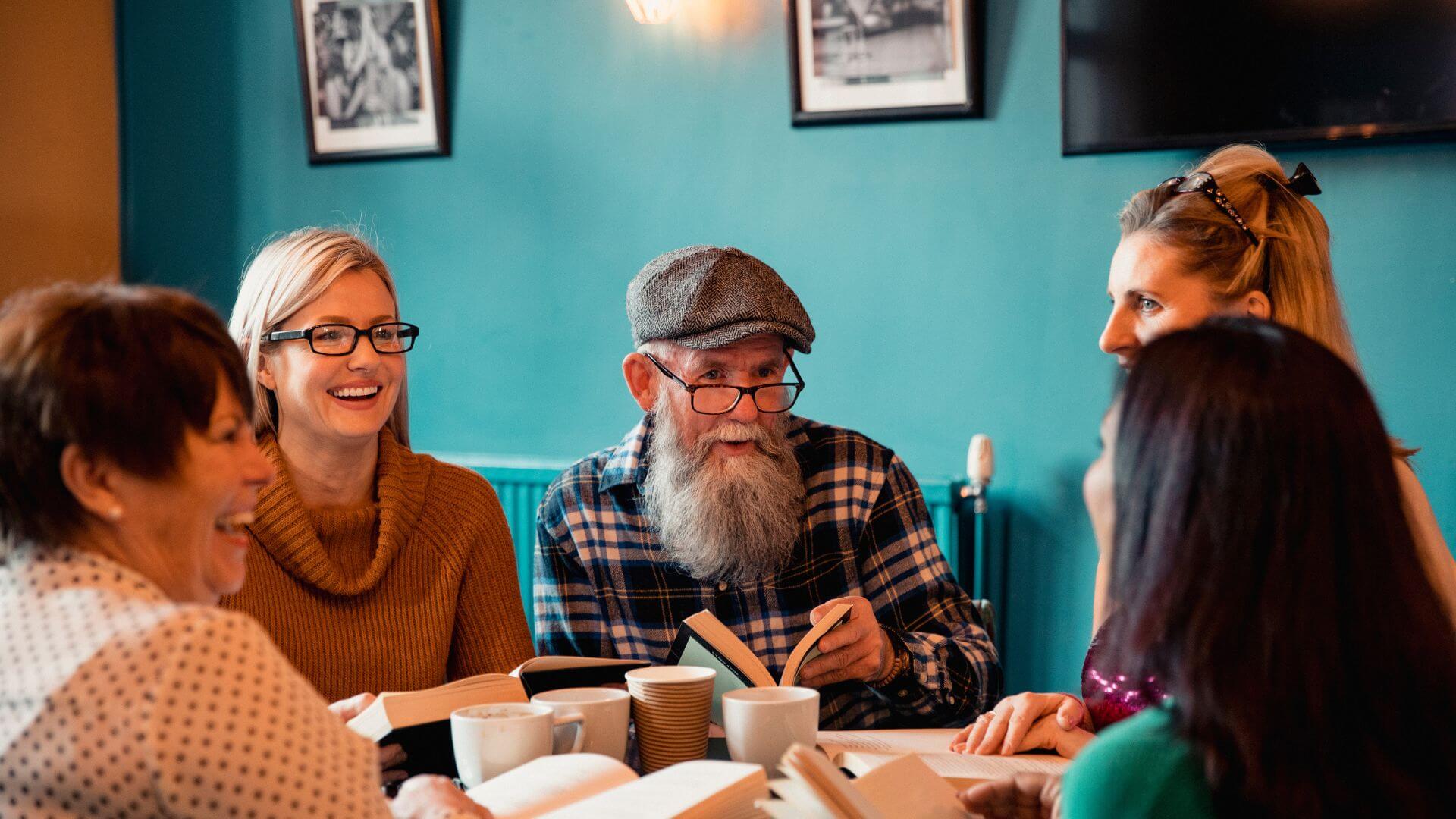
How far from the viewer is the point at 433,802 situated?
113 cm

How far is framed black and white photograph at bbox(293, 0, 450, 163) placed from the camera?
3795mm

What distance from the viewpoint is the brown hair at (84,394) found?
950mm

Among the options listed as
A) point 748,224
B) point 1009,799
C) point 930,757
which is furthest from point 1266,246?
point 748,224

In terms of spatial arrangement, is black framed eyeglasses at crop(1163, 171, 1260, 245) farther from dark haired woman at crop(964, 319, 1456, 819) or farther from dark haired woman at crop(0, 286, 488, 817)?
dark haired woman at crop(0, 286, 488, 817)

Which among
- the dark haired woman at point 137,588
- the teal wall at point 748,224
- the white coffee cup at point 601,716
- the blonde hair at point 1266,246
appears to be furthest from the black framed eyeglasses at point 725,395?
the teal wall at point 748,224

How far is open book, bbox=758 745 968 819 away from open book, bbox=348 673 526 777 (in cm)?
38

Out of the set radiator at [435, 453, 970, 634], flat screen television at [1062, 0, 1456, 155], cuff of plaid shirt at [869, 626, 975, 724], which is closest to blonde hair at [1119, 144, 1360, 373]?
cuff of plaid shirt at [869, 626, 975, 724]

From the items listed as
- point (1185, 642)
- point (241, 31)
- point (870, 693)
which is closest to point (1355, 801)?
point (1185, 642)

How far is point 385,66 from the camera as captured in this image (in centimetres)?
384

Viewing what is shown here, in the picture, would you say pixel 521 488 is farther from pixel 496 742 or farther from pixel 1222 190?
pixel 496 742

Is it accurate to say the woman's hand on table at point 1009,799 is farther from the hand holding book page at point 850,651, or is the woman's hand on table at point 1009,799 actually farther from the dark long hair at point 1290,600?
the hand holding book page at point 850,651

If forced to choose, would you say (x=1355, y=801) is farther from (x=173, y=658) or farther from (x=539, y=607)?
(x=539, y=607)

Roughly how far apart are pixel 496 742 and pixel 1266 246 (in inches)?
53.9

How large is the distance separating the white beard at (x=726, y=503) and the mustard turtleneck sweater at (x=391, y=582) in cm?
30
